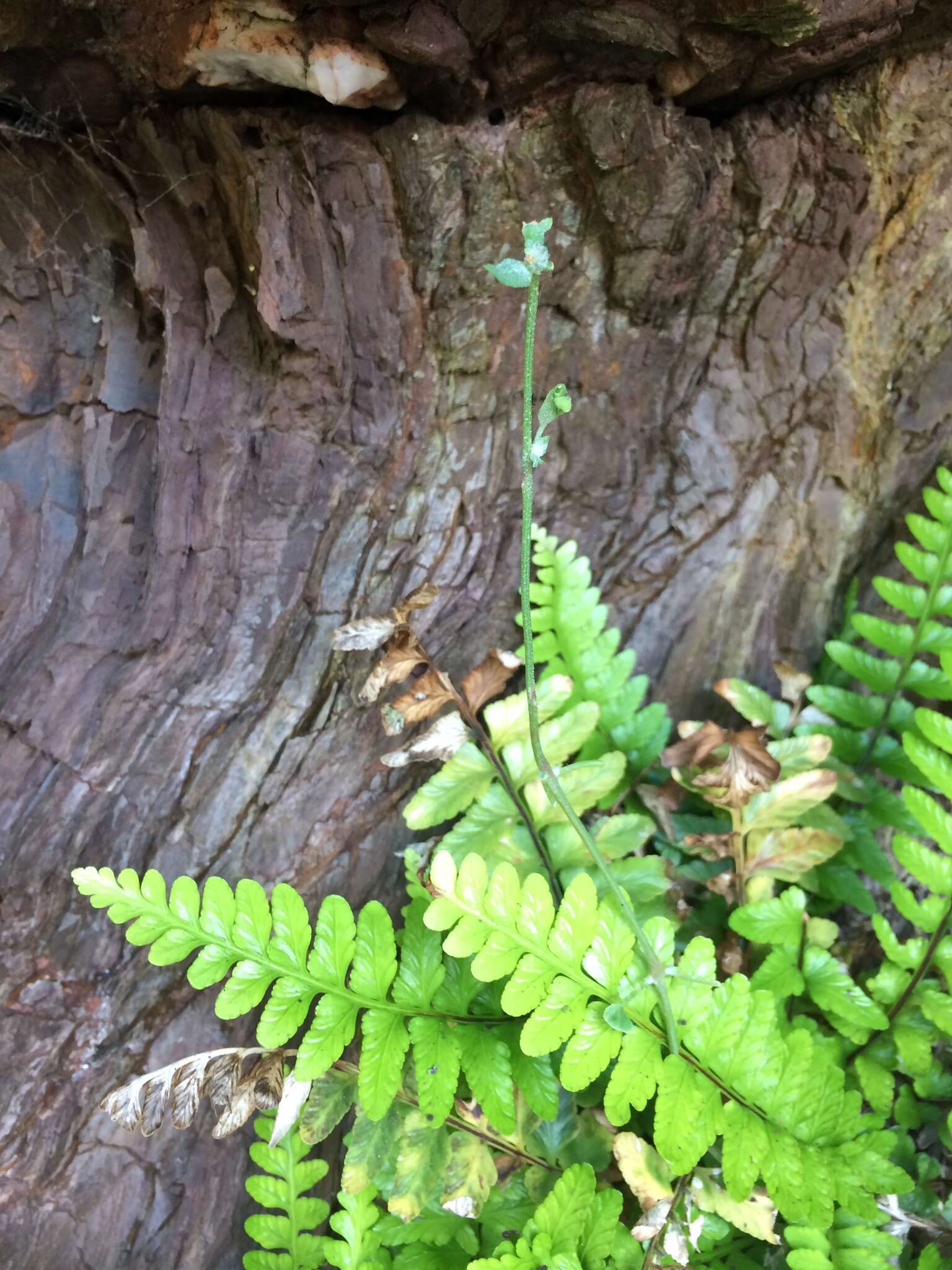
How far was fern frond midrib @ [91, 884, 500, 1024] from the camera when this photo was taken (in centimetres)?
132

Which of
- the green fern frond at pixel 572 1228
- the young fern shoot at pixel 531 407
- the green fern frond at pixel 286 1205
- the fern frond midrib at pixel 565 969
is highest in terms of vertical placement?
the young fern shoot at pixel 531 407

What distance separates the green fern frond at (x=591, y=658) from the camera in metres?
1.87

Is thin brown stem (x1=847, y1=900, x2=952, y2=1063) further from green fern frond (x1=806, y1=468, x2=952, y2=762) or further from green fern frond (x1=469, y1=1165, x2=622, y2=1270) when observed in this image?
green fern frond (x1=469, y1=1165, x2=622, y2=1270)

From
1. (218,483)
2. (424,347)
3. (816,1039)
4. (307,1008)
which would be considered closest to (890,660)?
(816,1039)

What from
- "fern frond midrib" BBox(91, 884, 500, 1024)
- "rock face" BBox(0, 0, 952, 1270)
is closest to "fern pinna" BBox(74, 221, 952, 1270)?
"fern frond midrib" BBox(91, 884, 500, 1024)

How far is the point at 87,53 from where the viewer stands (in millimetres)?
1758

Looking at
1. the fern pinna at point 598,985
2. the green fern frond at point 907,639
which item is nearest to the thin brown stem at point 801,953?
the fern pinna at point 598,985

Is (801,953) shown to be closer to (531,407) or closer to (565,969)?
(565,969)

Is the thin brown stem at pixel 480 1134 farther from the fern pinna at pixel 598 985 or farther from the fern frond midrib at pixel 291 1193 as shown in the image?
the fern frond midrib at pixel 291 1193

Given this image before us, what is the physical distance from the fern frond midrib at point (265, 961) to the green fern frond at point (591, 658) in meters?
0.74

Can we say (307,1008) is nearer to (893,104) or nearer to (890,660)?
(890,660)

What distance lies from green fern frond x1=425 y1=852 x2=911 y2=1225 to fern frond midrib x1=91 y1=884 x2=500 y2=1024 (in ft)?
→ 0.69

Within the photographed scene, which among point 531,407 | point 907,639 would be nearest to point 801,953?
point 907,639

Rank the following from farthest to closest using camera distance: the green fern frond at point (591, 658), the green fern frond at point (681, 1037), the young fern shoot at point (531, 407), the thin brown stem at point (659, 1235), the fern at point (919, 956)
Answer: the green fern frond at point (591, 658)
the fern at point (919, 956)
the thin brown stem at point (659, 1235)
the green fern frond at point (681, 1037)
the young fern shoot at point (531, 407)
